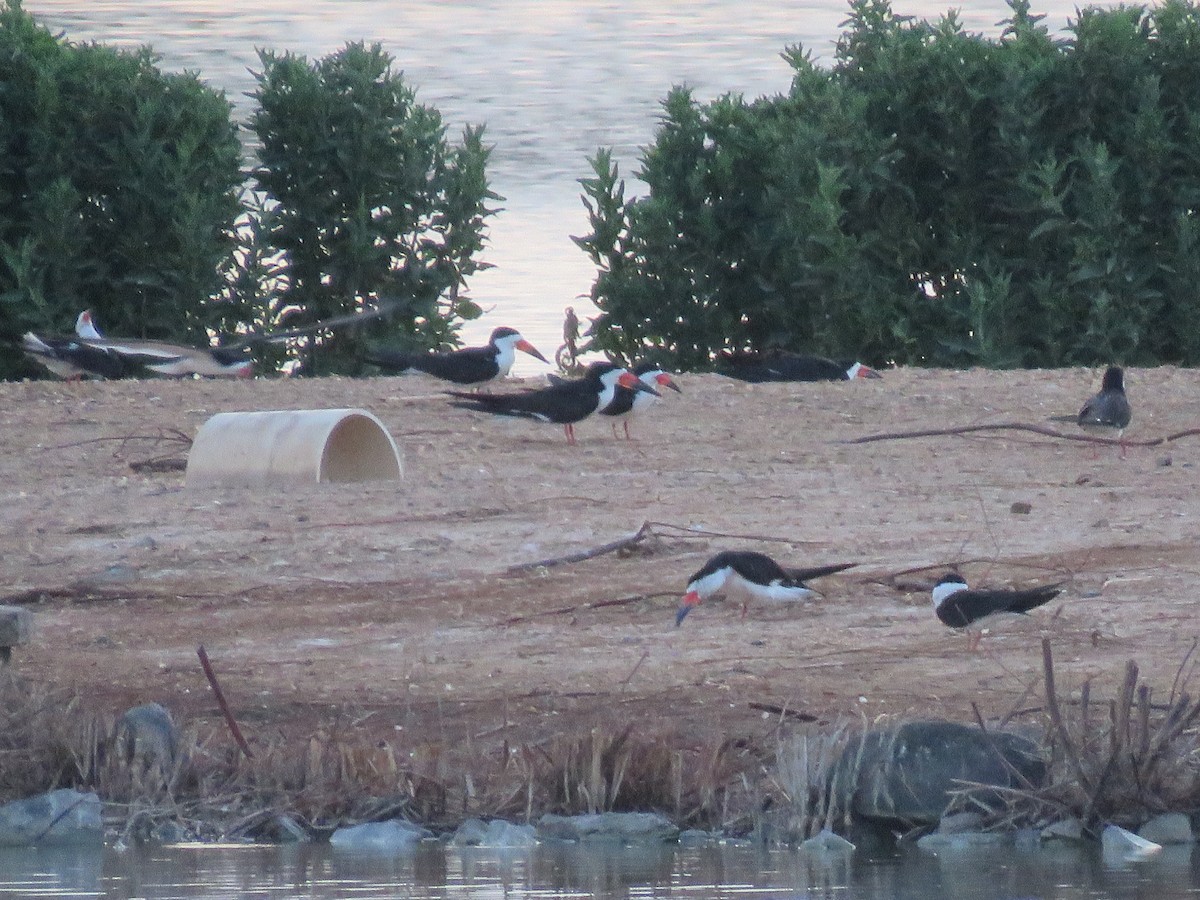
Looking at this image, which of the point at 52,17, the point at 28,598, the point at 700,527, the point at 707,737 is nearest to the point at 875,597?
the point at 700,527

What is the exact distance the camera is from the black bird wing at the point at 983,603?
733 centimetres

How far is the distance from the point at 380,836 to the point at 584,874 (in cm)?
69

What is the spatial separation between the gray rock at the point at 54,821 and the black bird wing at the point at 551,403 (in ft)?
19.3

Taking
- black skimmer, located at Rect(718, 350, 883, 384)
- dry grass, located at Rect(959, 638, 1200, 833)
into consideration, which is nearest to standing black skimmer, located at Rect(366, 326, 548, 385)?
black skimmer, located at Rect(718, 350, 883, 384)

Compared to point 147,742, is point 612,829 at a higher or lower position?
lower

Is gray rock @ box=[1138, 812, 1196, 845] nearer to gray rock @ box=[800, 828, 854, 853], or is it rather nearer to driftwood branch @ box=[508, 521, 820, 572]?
gray rock @ box=[800, 828, 854, 853]

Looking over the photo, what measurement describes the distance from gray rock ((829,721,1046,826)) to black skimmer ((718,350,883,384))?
786cm

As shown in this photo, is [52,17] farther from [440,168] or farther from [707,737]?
[707,737]

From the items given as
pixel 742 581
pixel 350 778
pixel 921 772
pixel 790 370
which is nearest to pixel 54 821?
pixel 350 778

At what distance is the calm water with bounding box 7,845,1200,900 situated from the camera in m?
5.38

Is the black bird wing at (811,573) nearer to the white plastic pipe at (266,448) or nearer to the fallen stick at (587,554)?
the fallen stick at (587,554)

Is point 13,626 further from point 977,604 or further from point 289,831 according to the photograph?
point 977,604

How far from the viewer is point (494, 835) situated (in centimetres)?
595

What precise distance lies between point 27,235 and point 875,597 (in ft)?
30.1
